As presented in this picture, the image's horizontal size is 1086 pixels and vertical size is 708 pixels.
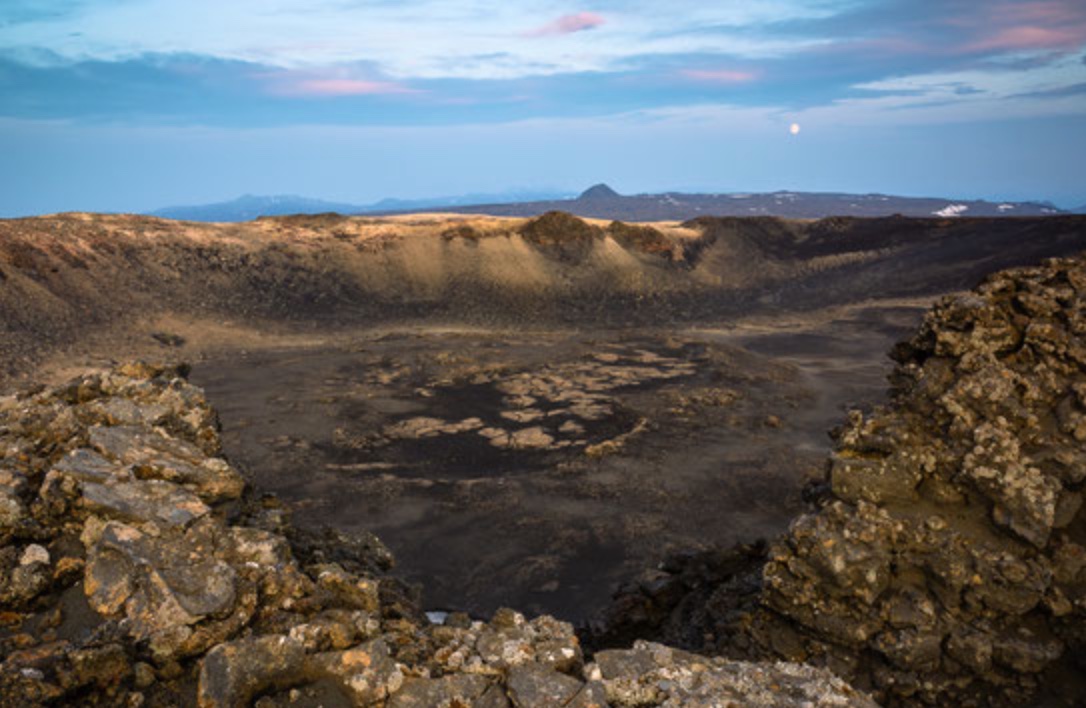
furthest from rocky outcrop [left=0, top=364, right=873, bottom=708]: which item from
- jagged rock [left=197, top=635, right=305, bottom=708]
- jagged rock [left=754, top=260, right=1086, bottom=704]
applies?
jagged rock [left=754, top=260, right=1086, bottom=704]

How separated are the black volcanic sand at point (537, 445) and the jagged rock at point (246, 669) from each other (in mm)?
5830

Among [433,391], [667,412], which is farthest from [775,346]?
[433,391]

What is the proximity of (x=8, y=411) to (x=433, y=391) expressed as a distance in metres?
21.1

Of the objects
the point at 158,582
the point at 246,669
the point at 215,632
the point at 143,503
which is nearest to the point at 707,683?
the point at 246,669

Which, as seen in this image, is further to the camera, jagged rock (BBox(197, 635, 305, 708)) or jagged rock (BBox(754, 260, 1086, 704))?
jagged rock (BBox(754, 260, 1086, 704))

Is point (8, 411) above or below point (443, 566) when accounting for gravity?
above

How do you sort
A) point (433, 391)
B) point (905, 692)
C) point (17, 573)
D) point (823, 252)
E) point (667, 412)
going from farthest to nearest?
point (823, 252), point (433, 391), point (667, 412), point (905, 692), point (17, 573)

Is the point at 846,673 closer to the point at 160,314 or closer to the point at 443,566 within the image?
the point at 443,566

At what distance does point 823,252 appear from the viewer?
65.4m

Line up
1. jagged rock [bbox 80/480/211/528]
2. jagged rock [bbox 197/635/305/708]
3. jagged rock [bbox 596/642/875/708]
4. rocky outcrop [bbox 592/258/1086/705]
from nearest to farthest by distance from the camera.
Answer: jagged rock [bbox 197/635/305/708], jagged rock [bbox 596/642/875/708], jagged rock [bbox 80/480/211/528], rocky outcrop [bbox 592/258/1086/705]

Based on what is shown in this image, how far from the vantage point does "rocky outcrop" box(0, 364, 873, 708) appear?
162 inches

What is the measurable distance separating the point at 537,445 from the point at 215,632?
1731cm

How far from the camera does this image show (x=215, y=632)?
14.6 ft

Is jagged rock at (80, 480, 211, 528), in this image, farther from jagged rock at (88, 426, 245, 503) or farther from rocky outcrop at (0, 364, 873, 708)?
jagged rock at (88, 426, 245, 503)
